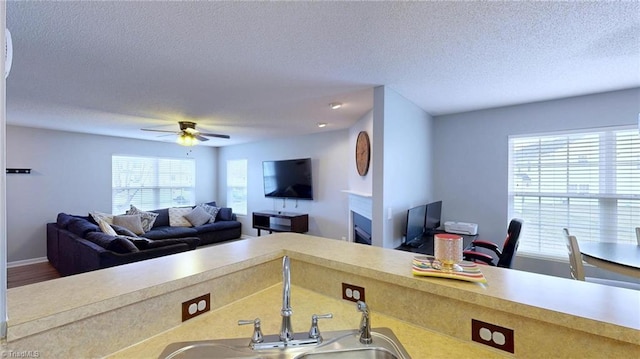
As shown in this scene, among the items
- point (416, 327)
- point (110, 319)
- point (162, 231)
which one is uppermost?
point (110, 319)

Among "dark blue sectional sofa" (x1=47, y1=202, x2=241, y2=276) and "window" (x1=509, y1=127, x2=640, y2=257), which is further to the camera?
"window" (x1=509, y1=127, x2=640, y2=257)

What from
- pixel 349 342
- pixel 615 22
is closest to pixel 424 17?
pixel 615 22

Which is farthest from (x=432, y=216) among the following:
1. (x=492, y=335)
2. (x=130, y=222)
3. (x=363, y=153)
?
(x=130, y=222)

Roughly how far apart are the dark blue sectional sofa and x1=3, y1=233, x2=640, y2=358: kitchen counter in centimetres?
196

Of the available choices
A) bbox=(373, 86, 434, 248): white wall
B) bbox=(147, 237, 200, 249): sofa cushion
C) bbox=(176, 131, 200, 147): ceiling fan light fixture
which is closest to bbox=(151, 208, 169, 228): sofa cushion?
bbox=(176, 131, 200, 147): ceiling fan light fixture

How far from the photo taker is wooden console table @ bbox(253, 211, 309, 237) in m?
5.52

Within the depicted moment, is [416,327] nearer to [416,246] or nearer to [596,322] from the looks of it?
[596,322]

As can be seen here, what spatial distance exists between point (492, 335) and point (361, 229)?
343cm

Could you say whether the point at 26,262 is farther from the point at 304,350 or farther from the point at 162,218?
the point at 304,350

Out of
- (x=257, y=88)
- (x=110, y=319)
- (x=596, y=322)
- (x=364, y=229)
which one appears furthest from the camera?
(x=364, y=229)

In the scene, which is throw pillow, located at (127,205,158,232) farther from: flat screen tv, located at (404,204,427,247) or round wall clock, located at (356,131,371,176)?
flat screen tv, located at (404,204,427,247)

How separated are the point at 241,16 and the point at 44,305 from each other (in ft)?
5.02

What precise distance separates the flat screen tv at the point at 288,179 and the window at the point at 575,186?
3.40 m

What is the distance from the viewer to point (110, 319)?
0.88 m
